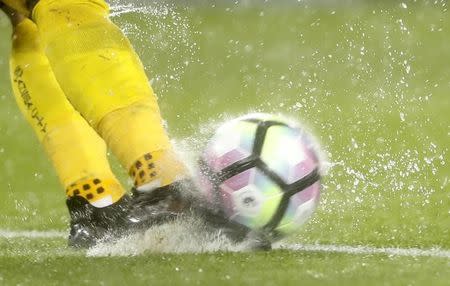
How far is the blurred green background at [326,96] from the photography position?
544 cm

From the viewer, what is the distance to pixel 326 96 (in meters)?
9.39

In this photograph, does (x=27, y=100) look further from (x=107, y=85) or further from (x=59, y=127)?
(x=107, y=85)

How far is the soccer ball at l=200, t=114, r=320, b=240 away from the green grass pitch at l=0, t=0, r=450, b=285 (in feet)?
0.41

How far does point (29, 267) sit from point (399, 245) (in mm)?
1245

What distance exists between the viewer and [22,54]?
14.9 ft

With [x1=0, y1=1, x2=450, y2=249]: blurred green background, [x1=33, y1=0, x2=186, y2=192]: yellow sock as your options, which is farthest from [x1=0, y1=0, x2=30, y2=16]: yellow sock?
[x1=0, y1=1, x2=450, y2=249]: blurred green background

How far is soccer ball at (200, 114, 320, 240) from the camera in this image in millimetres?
4070

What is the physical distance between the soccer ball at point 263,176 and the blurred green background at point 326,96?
0.33m

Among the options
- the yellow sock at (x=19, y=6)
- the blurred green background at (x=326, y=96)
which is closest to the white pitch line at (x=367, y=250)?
the blurred green background at (x=326, y=96)

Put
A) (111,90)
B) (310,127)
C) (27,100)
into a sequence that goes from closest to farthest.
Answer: (111,90), (27,100), (310,127)

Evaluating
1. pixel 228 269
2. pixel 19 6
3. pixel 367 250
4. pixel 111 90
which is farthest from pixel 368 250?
pixel 19 6

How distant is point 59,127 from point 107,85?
43 cm

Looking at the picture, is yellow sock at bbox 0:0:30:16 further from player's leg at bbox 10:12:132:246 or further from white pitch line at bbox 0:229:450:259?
white pitch line at bbox 0:229:450:259

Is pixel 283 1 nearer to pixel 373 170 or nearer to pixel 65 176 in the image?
pixel 373 170
